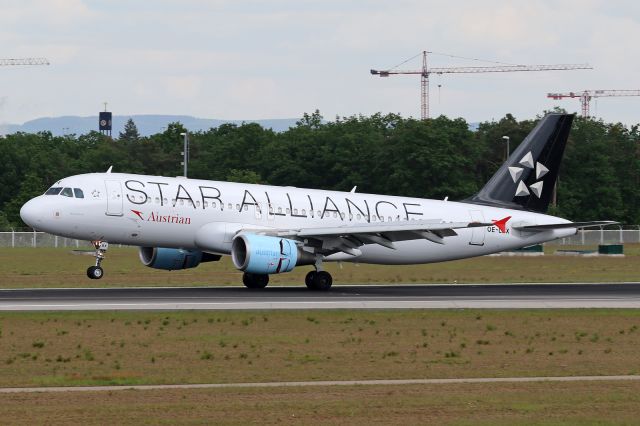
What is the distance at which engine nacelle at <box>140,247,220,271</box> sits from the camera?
46656mm

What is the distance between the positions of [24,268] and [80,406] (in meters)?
46.8

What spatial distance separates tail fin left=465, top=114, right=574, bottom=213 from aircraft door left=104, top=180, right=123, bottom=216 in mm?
16541

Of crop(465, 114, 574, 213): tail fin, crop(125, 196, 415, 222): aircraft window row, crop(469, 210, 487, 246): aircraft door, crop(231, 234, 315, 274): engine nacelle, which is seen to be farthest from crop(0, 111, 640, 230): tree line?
crop(231, 234, 315, 274): engine nacelle

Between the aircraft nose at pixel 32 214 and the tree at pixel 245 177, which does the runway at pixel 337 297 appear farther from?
the tree at pixel 245 177

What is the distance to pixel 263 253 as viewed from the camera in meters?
42.8

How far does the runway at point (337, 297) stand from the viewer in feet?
121

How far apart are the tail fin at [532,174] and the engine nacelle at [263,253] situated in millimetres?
12720

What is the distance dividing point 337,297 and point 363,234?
3950mm

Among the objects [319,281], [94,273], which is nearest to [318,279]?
[319,281]

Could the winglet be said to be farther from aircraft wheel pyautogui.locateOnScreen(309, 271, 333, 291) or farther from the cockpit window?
the cockpit window

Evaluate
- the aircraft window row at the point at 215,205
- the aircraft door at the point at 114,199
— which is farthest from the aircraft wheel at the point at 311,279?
the aircraft door at the point at 114,199

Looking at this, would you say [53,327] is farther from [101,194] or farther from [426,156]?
A: [426,156]

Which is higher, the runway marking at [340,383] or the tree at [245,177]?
the tree at [245,177]

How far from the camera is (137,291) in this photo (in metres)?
43.6
